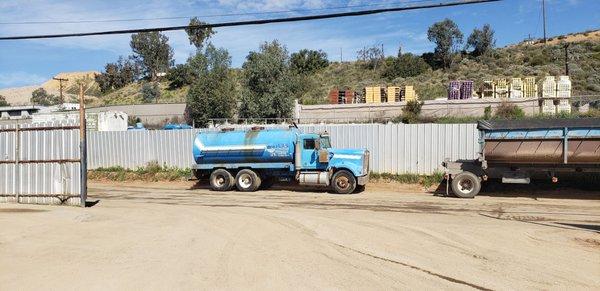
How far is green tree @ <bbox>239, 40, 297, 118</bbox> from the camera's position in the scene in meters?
49.8

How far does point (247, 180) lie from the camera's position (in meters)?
21.7

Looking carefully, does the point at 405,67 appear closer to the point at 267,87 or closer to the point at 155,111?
the point at 267,87

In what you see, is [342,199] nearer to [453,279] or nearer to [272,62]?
[453,279]

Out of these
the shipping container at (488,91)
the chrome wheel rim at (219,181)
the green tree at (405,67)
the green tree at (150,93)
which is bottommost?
the chrome wheel rim at (219,181)

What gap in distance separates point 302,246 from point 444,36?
71739mm

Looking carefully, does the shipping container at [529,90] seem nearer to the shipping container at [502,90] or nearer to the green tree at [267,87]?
the shipping container at [502,90]

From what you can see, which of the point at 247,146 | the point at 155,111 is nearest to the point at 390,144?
the point at 247,146

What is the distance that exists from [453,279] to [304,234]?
406 cm

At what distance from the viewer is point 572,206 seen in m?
16.3

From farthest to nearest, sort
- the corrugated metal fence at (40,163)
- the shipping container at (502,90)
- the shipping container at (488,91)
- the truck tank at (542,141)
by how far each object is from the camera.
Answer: the shipping container at (488,91)
the shipping container at (502,90)
the truck tank at (542,141)
the corrugated metal fence at (40,163)

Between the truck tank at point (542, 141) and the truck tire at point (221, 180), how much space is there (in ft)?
32.9

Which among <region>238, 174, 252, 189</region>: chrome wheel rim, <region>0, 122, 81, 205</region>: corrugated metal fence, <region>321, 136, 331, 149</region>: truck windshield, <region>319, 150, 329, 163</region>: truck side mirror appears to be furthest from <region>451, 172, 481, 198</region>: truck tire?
<region>0, 122, 81, 205</region>: corrugated metal fence

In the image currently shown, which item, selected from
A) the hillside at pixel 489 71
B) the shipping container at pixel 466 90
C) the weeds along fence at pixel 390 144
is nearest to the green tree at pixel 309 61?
the hillside at pixel 489 71

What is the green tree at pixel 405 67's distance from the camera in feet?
240
